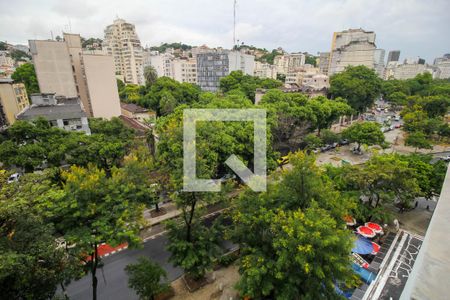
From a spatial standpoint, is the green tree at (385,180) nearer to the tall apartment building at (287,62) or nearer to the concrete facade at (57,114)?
the concrete facade at (57,114)

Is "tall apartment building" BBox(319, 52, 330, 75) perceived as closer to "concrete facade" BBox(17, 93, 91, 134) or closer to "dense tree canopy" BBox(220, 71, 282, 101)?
"dense tree canopy" BBox(220, 71, 282, 101)

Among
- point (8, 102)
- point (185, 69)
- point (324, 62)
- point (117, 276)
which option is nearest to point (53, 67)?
point (8, 102)

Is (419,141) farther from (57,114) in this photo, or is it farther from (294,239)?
(57,114)

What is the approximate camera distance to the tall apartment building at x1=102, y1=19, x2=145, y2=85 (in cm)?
6894

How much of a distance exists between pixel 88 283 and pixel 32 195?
22.5 ft

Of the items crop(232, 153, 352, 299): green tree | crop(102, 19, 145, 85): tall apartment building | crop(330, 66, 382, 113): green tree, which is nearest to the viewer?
crop(232, 153, 352, 299): green tree

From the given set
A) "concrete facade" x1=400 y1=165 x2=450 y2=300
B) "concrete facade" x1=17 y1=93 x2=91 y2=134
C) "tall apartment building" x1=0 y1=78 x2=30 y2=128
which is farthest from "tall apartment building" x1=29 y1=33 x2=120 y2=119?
"concrete facade" x1=400 y1=165 x2=450 y2=300

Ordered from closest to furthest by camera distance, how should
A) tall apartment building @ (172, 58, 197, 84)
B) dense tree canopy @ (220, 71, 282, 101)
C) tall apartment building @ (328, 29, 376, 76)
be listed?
dense tree canopy @ (220, 71, 282, 101) → tall apartment building @ (172, 58, 197, 84) → tall apartment building @ (328, 29, 376, 76)

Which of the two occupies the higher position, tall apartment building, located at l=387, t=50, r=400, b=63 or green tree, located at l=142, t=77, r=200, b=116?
tall apartment building, located at l=387, t=50, r=400, b=63

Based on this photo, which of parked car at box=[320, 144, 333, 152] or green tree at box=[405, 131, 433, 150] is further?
parked car at box=[320, 144, 333, 152]

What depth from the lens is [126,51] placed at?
69312mm

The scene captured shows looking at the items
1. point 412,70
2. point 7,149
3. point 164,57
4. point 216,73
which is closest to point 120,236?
point 7,149

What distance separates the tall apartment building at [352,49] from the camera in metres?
69.6

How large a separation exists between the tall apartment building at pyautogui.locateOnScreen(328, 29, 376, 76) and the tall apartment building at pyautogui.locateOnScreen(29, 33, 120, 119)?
66666 mm
